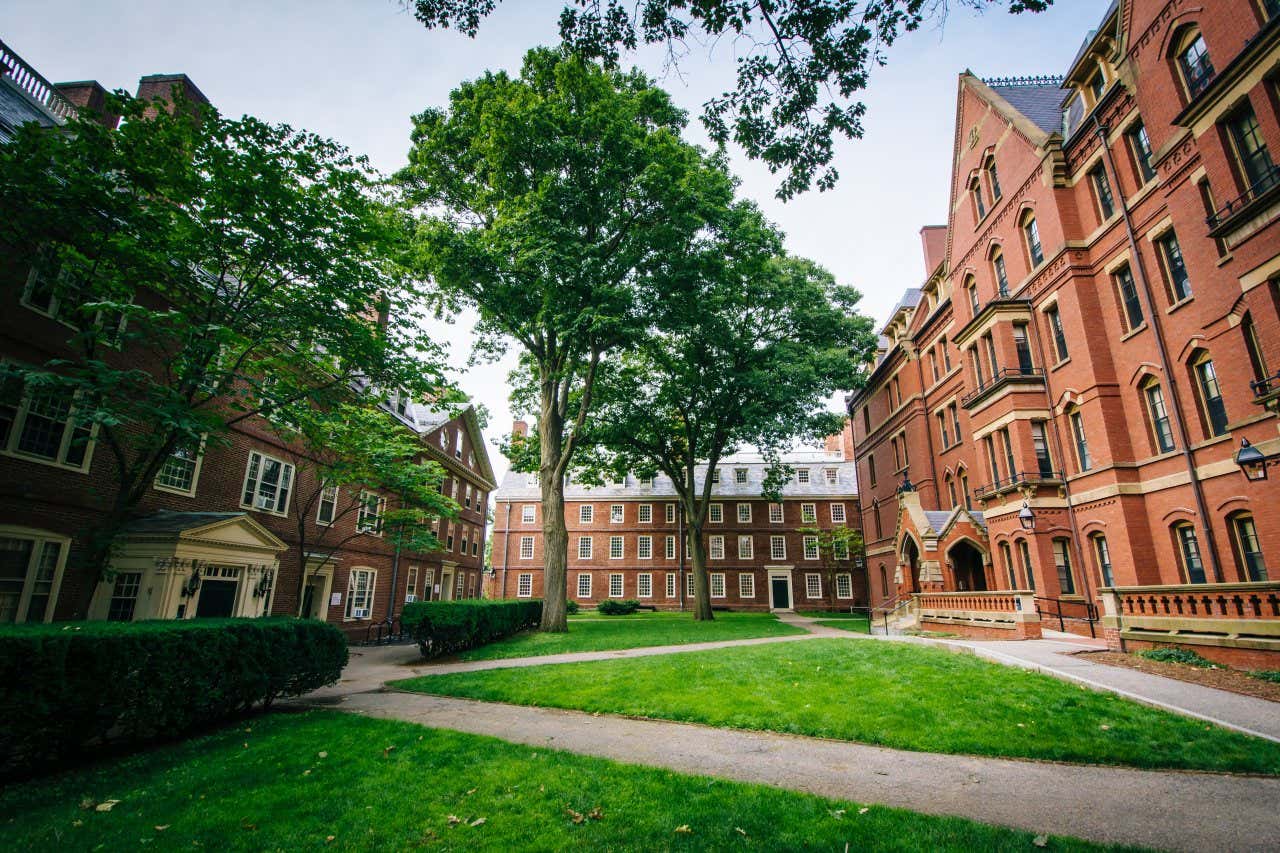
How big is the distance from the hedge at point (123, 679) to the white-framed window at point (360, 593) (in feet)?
48.5

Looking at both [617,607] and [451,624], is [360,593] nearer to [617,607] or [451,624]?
[451,624]

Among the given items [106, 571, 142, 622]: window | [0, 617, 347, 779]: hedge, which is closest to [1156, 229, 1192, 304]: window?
[0, 617, 347, 779]: hedge

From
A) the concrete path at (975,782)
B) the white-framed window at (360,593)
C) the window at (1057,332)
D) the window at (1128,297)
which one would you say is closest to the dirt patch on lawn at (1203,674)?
the concrete path at (975,782)

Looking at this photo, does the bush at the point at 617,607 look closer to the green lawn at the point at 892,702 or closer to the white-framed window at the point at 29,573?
the green lawn at the point at 892,702

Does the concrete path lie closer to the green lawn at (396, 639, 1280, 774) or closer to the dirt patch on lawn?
the green lawn at (396, 639, 1280, 774)

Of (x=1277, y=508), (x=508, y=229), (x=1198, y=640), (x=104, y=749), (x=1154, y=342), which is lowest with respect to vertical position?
(x=104, y=749)

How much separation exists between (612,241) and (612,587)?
31.4 metres

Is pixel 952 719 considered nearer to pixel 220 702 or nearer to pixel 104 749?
pixel 220 702

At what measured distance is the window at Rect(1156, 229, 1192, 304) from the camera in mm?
14336

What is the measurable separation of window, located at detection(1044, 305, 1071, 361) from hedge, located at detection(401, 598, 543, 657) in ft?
64.6

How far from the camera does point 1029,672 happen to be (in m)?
9.55

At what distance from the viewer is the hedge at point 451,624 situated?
14742 millimetres

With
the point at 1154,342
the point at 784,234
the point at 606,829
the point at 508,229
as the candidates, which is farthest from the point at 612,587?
the point at 606,829

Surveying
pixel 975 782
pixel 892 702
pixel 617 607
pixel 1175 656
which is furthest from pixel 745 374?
pixel 617 607
